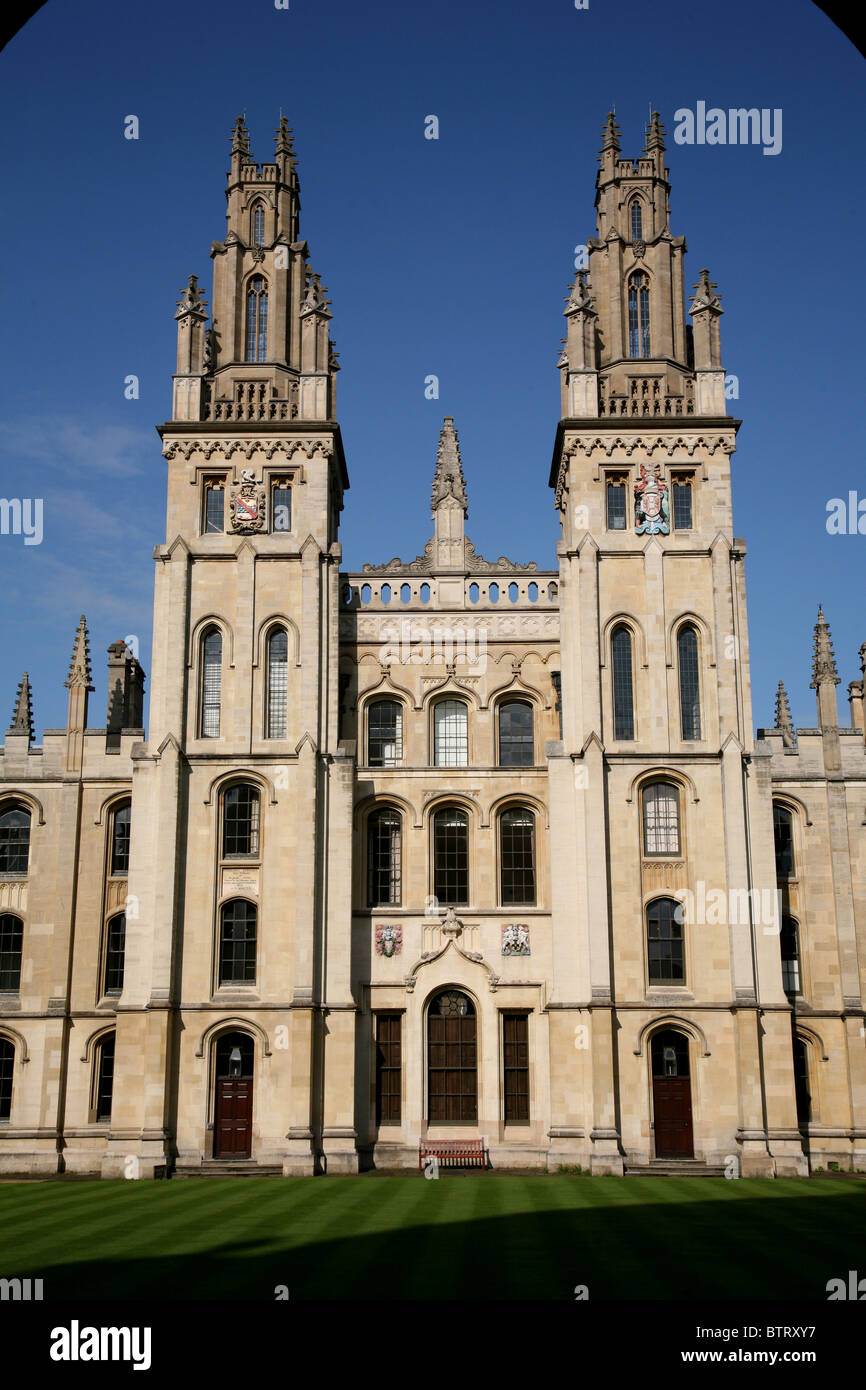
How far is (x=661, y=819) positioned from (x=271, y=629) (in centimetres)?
1305

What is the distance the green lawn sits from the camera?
1811 centimetres

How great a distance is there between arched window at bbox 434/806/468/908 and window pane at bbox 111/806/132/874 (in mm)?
9942

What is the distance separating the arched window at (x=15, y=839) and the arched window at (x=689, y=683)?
21084mm

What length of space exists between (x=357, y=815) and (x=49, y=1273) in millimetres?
21692

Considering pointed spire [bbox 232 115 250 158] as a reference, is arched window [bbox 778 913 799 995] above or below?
below

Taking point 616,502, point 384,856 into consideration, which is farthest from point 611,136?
point 384,856

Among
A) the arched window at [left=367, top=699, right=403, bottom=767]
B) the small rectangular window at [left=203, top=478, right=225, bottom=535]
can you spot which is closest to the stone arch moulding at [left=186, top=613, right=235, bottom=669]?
the small rectangular window at [left=203, top=478, right=225, bottom=535]

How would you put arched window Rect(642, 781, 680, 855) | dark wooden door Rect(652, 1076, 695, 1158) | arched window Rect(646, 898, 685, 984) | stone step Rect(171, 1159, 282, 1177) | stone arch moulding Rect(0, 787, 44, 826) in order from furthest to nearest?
stone arch moulding Rect(0, 787, 44, 826), arched window Rect(642, 781, 680, 855), arched window Rect(646, 898, 685, 984), dark wooden door Rect(652, 1076, 695, 1158), stone step Rect(171, 1159, 282, 1177)

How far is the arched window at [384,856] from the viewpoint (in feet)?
130

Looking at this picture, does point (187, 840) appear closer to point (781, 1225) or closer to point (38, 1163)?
point (38, 1163)

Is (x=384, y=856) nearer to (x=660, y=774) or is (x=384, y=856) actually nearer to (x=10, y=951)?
(x=660, y=774)

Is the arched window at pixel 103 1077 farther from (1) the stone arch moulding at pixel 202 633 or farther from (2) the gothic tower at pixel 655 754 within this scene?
(2) the gothic tower at pixel 655 754

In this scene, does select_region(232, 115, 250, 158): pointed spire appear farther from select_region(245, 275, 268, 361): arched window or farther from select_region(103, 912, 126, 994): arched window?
select_region(103, 912, 126, 994): arched window

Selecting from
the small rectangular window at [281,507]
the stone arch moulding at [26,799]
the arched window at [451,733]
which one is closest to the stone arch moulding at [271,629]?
the small rectangular window at [281,507]
